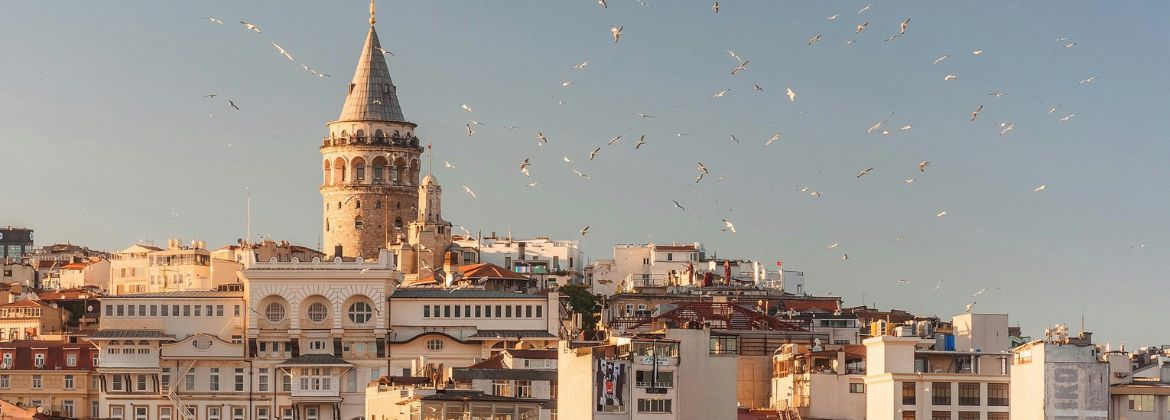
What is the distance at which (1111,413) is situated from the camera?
83625 millimetres

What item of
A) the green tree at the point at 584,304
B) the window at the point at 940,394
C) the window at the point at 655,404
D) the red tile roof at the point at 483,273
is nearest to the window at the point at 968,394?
the window at the point at 940,394

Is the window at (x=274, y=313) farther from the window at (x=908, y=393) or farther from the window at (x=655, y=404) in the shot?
the window at (x=908, y=393)

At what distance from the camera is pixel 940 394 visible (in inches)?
3612

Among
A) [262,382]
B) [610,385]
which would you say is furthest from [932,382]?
[262,382]

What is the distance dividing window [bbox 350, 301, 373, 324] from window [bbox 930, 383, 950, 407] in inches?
1970

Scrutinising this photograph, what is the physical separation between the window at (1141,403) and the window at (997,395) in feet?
19.9

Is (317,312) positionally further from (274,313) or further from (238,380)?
(238,380)

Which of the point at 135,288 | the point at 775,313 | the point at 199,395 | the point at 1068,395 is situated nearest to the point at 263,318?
the point at 199,395

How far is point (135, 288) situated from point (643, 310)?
42.6m

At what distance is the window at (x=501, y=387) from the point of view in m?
102

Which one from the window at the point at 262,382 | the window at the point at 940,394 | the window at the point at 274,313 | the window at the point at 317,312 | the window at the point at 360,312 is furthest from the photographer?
the window at the point at 317,312

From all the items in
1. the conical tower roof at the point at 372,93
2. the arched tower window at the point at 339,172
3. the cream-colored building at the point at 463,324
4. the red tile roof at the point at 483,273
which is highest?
the conical tower roof at the point at 372,93

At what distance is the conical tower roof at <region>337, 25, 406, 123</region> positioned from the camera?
17875cm

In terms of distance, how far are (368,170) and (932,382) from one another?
90.2 meters
